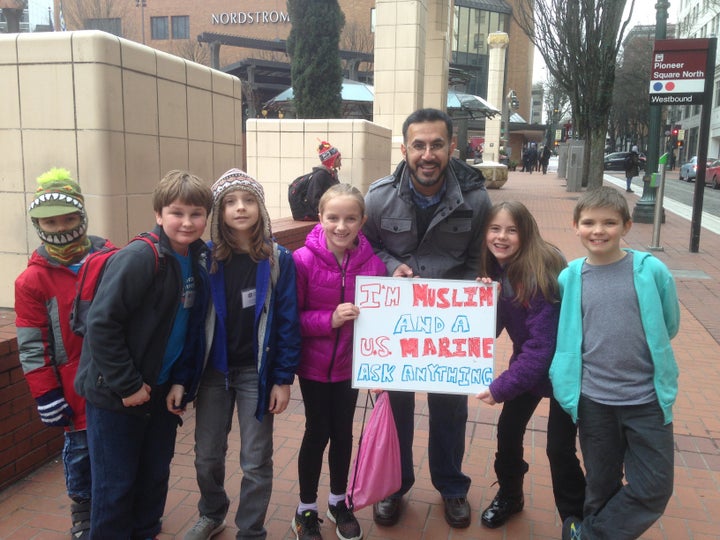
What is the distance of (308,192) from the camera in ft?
23.4

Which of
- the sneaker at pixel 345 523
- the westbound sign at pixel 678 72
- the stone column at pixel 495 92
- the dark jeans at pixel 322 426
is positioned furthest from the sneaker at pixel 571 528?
the stone column at pixel 495 92

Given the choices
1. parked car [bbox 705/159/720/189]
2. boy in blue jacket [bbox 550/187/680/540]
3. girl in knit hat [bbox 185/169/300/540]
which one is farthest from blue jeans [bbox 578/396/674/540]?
parked car [bbox 705/159/720/189]

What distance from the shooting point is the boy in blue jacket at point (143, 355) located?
2396mm

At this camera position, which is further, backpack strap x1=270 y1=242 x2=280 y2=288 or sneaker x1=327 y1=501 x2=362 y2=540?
sneaker x1=327 y1=501 x2=362 y2=540

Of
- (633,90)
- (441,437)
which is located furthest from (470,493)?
(633,90)

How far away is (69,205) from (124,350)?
757 mm

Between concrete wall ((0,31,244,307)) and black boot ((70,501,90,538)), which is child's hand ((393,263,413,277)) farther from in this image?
concrete wall ((0,31,244,307))

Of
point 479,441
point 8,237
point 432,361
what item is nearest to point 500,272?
point 432,361

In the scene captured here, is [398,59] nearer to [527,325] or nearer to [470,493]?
[470,493]

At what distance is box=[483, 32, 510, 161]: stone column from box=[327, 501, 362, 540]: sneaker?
29.3 metres

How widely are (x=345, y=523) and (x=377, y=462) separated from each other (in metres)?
0.36

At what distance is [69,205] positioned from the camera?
8.91 ft

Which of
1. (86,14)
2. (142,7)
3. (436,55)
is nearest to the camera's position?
(436,55)

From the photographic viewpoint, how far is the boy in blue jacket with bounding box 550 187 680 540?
2445 mm
